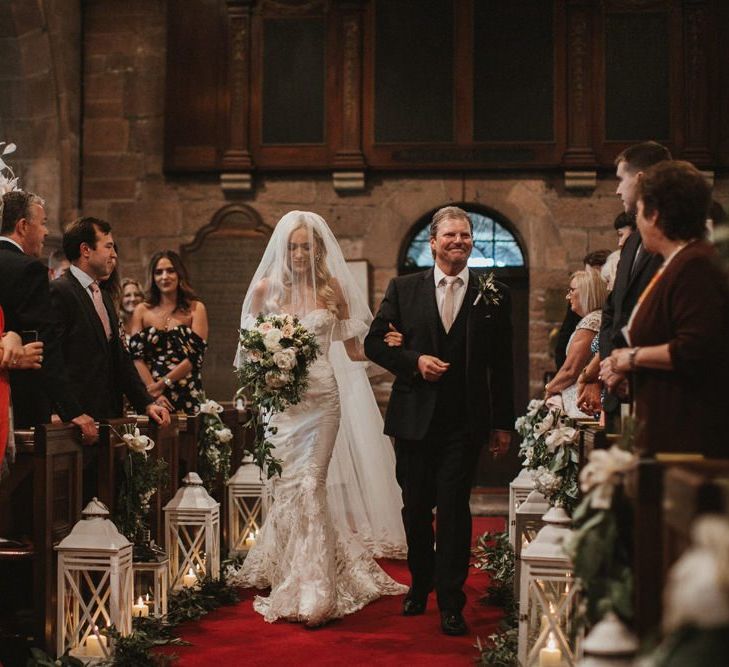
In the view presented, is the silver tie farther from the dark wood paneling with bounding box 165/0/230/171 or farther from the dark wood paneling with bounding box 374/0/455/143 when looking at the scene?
the dark wood paneling with bounding box 165/0/230/171

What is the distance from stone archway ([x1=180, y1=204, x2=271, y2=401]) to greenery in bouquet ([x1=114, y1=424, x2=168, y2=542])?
590 centimetres

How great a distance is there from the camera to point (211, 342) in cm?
1133

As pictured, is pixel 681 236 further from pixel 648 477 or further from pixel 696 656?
pixel 696 656

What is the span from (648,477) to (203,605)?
359 centimetres

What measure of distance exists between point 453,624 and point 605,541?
2.48 m

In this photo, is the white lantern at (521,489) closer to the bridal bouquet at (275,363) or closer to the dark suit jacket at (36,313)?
the bridal bouquet at (275,363)

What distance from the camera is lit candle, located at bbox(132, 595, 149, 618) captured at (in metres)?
5.21

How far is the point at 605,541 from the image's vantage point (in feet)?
9.21

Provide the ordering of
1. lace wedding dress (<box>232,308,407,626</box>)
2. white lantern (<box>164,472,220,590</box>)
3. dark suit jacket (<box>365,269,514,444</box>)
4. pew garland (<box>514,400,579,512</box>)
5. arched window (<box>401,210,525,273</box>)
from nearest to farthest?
pew garland (<box>514,400,579,512</box>)
dark suit jacket (<box>365,269,514,444</box>)
lace wedding dress (<box>232,308,407,626</box>)
white lantern (<box>164,472,220,590</box>)
arched window (<box>401,210,525,273</box>)

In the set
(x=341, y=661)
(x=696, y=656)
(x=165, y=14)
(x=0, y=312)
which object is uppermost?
(x=165, y=14)

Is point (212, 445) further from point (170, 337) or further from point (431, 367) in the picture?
point (431, 367)

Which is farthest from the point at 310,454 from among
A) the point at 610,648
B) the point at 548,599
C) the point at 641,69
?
the point at 641,69

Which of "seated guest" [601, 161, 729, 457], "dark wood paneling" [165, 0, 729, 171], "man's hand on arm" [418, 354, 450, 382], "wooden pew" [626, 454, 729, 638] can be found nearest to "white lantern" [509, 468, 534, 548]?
"man's hand on arm" [418, 354, 450, 382]

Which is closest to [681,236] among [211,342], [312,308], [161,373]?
[312,308]
